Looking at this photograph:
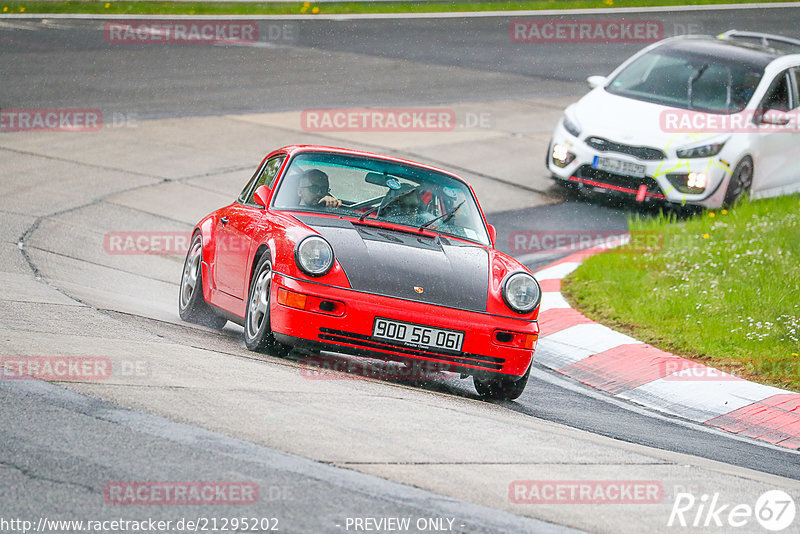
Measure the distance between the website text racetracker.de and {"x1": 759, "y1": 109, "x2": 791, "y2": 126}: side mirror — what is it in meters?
10.6

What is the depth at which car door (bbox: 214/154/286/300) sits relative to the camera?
7043 millimetres

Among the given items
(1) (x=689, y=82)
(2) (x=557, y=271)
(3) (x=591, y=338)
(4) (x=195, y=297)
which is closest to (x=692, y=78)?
(1) (x=689, y=82)

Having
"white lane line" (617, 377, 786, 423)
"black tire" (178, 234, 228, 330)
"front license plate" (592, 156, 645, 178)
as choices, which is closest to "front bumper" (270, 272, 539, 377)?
"white lane line" (617, 377, 786, 423)

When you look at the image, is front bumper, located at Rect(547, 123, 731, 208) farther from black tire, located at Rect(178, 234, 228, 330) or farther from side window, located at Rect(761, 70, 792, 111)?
black tire, located at Rect(178, 234, 228, 330)

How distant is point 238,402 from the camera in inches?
197

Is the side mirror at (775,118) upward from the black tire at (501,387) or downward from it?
upward

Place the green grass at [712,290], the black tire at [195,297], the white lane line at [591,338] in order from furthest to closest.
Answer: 1. the white lane line at [591,338]
2. the green grass at [712,290]
3. the black tire at [195,297]

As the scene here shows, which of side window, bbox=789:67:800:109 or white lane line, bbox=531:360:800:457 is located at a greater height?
side window, bbox=789:67:800:109

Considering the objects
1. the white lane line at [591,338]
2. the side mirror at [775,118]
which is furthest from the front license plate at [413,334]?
the side mirror at [775,118]

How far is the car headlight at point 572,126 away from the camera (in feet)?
42.2

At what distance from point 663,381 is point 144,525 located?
15.5ft

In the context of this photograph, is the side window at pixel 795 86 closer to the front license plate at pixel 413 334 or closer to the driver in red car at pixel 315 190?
the driver in red car at pixel 315 190

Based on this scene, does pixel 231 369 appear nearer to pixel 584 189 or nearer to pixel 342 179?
pixel 342 179

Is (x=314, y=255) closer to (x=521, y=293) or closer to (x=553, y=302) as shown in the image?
(x=521, y=293)
